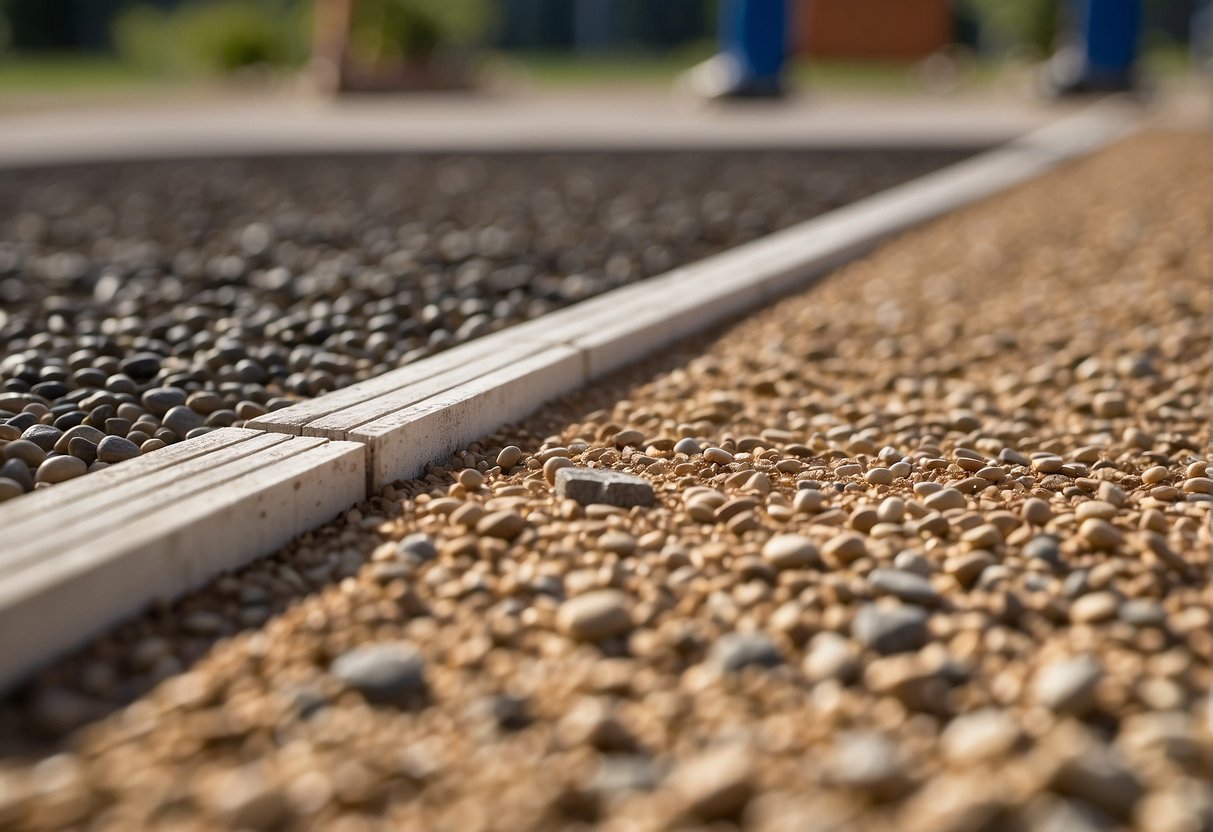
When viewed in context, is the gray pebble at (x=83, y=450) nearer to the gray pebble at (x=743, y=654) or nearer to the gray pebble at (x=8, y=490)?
the gray pebble at (x=8, y=490)

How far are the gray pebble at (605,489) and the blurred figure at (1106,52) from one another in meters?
14.6

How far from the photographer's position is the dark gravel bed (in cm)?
297

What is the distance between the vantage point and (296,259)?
497cm

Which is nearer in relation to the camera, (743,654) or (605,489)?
(743,654)

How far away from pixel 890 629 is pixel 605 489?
70cm

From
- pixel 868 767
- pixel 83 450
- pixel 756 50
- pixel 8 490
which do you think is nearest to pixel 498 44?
pixel 756 50

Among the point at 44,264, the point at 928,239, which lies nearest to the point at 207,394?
the point at 44,264

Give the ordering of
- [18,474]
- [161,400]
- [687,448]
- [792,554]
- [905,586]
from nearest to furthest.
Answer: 1. [905,586]
2. [792,554]
3. [18,474]
4. [687,448]
5. [161,400]

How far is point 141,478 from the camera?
2.12 meters

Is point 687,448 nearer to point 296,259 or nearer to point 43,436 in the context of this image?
point 43,436

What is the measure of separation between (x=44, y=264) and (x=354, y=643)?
3617mm

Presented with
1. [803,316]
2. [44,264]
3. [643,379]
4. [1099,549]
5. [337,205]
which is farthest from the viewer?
[337,205]

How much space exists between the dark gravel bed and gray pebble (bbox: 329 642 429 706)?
0.89 m

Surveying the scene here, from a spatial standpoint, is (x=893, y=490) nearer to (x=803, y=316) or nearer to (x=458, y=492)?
(x=458, y=492)
